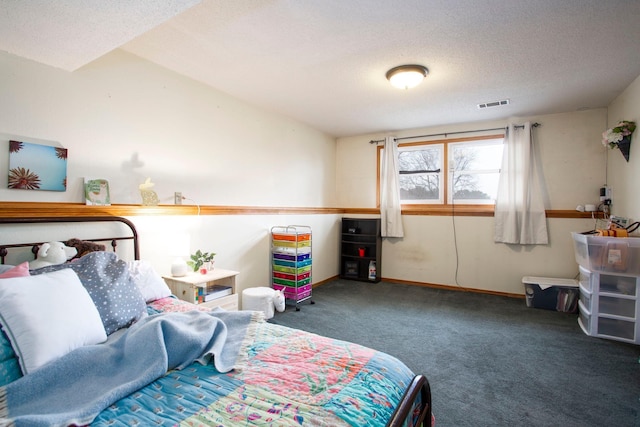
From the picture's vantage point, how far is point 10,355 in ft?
3.66

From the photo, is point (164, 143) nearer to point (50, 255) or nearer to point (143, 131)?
point (143, 131)

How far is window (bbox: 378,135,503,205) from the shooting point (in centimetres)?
431

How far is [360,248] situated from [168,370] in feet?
13.3

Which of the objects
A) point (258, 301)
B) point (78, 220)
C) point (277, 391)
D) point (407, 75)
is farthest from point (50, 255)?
point (407, 75)

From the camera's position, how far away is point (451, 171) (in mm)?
4527

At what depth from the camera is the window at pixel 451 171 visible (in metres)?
4.31

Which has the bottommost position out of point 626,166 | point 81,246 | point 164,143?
point 81,246

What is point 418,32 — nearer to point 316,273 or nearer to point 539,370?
point 539,370

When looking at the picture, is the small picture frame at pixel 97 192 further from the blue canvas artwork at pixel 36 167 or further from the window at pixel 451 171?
the window at pixel 451 171

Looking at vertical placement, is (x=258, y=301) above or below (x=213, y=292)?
below

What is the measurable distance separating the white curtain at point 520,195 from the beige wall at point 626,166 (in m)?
0.70

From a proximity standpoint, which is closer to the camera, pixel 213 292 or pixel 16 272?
pixel 16 272

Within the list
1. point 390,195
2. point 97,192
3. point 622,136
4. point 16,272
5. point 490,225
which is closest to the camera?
point 16,272

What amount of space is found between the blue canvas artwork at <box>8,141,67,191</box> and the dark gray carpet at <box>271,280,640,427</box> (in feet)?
7.26
